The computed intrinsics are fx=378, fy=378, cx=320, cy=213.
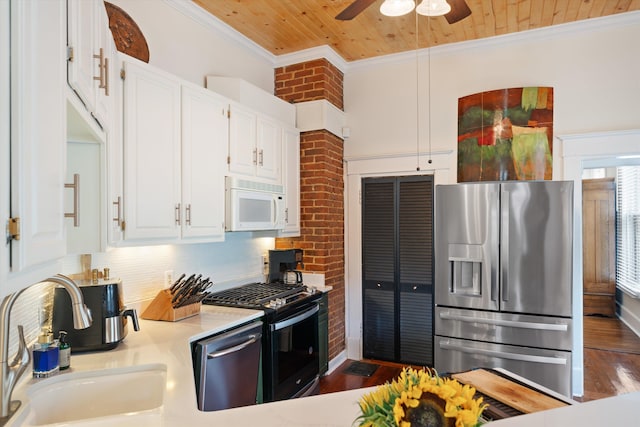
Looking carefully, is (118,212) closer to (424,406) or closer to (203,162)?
(203,162)

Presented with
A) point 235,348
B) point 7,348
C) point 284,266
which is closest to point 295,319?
point 235,348

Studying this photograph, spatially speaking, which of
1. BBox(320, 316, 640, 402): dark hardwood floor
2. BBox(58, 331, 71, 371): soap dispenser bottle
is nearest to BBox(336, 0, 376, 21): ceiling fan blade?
BBox(58, 331, 71, 371): soap dispenser bottle

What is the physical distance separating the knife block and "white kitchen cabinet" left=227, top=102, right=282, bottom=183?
97 centimetres

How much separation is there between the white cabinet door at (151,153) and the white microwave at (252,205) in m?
0.44

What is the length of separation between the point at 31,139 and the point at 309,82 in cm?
319

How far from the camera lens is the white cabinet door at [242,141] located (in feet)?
8.91

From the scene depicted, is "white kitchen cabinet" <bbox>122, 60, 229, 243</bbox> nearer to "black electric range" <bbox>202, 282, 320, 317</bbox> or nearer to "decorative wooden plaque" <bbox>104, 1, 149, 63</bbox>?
"decorative wooden plaque" <bbox>104, 1, 149, 63</bbox>

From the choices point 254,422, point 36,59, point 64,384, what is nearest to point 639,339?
point 254,422

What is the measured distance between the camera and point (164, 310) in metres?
2.23

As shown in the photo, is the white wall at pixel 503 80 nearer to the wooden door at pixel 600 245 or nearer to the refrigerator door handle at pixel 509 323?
the refrigerator door handle at pixel 509 323

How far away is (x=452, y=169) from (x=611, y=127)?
126 cm

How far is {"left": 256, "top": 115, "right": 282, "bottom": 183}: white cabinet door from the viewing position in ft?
9.84

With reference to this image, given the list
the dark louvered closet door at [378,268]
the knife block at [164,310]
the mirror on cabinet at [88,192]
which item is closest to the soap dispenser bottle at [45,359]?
the mirror on cabinet at [88,192]

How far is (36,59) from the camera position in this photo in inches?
30.2
